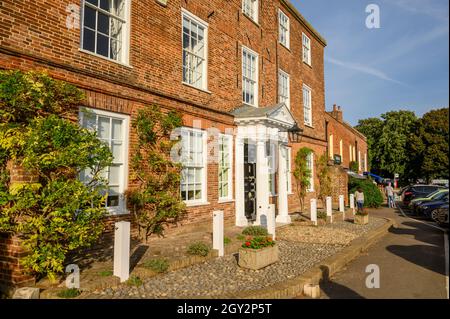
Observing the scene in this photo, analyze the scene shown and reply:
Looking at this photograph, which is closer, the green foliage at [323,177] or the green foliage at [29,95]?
the green foliage at [29,95]

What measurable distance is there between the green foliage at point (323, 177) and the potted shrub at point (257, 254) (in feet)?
38.6

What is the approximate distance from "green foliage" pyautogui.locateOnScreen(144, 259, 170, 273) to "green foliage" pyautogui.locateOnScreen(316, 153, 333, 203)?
532 inches

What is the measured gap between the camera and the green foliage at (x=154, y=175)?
7984mm

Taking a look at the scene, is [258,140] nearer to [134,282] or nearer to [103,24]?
[103,24]

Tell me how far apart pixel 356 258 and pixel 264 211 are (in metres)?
3.90

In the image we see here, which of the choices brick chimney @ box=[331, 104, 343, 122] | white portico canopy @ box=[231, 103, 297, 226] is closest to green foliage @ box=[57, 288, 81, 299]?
white portico canopy @ box=[231, 103, 297, 226]

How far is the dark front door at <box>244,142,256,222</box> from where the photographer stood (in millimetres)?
12469

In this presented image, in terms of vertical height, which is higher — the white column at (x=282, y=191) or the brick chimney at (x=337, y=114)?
the brick chimney at (x=337, y=114)

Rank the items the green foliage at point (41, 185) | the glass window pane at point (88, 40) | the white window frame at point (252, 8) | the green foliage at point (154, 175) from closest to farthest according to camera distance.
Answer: the green foliage at point (41, 185), the glass window pane at point (88, 40), the green foliage at point (154, 175), the white window frame at point (252, 8)

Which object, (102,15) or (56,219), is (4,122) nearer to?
(56,219)

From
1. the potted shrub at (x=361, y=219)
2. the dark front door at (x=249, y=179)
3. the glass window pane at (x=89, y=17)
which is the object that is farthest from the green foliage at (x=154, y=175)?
the potted shrub at (x=361, y=219)

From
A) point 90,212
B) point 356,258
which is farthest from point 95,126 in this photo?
point 356,258

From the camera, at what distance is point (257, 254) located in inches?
255

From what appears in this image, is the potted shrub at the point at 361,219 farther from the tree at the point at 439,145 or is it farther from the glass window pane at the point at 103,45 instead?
the glass window pane at the point at 103,45
